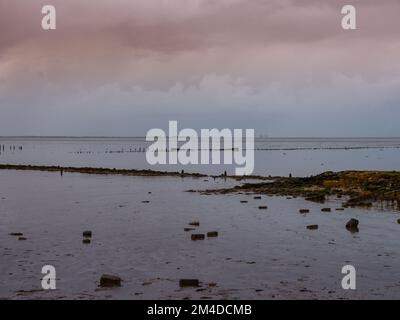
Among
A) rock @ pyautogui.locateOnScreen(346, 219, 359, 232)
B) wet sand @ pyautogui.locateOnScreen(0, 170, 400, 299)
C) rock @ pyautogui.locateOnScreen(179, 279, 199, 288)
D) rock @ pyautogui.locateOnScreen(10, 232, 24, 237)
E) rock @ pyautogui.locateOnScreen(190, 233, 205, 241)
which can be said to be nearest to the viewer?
wet sand @ pyautogui.locateOnScreen(0, 170, 400, 299)

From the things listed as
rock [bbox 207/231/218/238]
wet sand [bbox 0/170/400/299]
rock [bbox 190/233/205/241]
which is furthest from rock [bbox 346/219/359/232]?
rock [bbox 190/233/205/241]

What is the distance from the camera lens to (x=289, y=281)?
61.2 ft

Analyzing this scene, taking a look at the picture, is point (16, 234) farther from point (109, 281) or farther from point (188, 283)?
point (188, 283)

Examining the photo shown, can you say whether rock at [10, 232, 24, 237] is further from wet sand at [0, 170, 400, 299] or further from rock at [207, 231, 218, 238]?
rock at [207, 231, 218, 238]

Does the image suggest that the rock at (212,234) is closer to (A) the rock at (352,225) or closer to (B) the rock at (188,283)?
(A) the rock at (352,225)

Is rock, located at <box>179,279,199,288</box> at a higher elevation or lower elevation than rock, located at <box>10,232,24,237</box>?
lower

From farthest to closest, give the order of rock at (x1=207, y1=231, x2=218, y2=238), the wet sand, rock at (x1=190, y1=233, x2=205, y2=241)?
rock at (x1=207, y1=231, x2=218, y2=238) < rock at (x1=190, y1=233, x2=205, y2=241) < the wet sand

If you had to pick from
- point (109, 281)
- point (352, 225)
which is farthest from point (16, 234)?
point (352, 225)

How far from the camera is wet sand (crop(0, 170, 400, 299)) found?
17734 mm

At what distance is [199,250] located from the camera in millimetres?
24094

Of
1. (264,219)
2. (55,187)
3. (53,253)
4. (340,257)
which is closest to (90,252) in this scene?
(53,253)

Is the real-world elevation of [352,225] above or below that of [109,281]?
above

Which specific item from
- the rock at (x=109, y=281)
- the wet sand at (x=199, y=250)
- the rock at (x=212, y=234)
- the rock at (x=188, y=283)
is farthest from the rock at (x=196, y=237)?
the rock at (x=109, y=281)

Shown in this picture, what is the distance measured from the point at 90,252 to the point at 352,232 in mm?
14643
